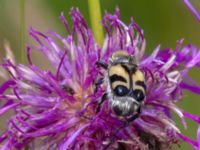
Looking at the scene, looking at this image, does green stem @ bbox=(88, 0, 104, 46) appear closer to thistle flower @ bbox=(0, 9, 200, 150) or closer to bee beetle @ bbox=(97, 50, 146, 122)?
thistle flower @ bbox=(0, 9, 200, 150)

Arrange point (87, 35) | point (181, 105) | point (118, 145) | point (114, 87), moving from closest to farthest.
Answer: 1. point (114, 87)
2. point (118, 145)
3. point (87, 35)
4. point (181, 105)

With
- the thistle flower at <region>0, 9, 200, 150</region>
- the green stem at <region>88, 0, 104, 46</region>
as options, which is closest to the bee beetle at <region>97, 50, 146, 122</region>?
the thistle flower at <region>0, 9, 200, 150</region>

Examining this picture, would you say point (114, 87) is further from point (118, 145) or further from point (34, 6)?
point (34, 6)

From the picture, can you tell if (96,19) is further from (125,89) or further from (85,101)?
(125,89)

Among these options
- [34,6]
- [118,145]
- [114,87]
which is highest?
[34,6]

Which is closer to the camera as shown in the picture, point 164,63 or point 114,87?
point 114,87

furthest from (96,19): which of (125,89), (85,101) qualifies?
(125,89)

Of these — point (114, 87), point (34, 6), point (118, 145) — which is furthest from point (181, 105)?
point (114, 87)
